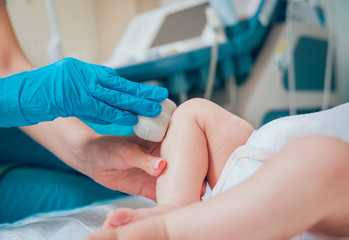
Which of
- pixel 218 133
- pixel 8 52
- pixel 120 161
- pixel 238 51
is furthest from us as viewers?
A: pixel 238 51

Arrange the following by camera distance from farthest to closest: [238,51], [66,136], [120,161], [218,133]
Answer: [238,51] → [66,136] → [120,161] → [218,133]

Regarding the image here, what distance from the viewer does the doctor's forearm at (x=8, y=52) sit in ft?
3.07

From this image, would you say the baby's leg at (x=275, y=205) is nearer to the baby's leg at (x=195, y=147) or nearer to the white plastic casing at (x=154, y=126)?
the baby's leg at (x=195, y=147)

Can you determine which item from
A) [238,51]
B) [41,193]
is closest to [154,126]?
[41,193]

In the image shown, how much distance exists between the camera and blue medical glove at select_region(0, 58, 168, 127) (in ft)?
2.09

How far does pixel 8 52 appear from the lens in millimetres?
962

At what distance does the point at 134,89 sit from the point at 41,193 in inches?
22.4

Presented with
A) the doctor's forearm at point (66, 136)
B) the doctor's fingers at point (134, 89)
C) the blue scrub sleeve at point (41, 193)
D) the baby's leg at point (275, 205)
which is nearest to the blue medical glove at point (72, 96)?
the doctor's fingers at point (134, 89)

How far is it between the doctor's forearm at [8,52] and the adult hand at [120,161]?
36 centimetres

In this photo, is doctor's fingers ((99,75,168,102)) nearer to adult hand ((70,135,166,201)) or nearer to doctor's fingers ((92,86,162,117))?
doctor's fingers ((92,86,162,117))

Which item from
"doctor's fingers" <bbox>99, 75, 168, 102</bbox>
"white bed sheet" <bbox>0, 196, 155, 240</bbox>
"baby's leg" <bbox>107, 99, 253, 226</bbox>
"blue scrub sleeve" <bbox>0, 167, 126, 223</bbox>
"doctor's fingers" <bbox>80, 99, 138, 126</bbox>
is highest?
"doctor's fingers" <bbox>99, 75, 168, 102</bbox>

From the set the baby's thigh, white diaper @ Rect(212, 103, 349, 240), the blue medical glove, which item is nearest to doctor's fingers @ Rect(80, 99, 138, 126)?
the blue medical glove

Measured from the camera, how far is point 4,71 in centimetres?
91

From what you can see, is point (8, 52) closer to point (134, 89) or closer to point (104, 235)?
point (134, 89)
